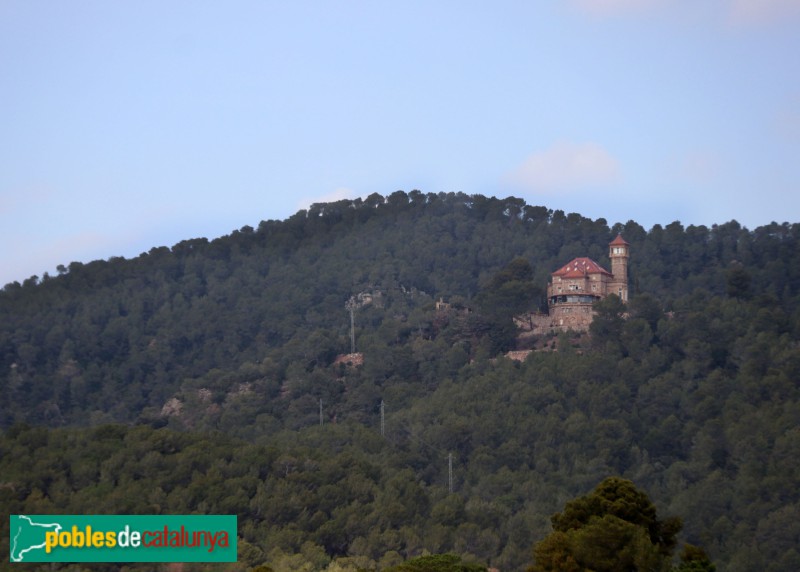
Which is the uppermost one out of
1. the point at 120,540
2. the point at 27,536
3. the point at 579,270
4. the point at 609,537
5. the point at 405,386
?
the point at 579,270

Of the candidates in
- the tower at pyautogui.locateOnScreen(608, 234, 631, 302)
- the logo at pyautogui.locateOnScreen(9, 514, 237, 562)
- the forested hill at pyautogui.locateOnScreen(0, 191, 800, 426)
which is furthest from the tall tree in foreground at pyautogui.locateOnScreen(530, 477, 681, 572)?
the forested hill at pyautogui.locateOnScreen(0, 191, 800, 426)

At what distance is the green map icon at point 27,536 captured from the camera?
39844 millimetres

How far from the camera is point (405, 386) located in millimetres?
75625

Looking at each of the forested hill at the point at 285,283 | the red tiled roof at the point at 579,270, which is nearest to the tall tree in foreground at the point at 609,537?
the red tiled roof at the point at 579,270

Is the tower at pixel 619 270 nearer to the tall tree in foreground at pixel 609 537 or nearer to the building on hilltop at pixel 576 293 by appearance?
the building on hilltop at pixel 576 293

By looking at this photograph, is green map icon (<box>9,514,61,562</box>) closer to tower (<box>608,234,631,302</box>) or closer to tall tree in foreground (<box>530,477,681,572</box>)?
tall tree in foreground (<box>530,477,681,572</box>)

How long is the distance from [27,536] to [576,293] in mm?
40269

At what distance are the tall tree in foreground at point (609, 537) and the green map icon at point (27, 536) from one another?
49.7 feet

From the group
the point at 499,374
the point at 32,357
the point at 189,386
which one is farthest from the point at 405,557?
the point at 32,357

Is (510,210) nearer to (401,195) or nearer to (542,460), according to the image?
(401,195)

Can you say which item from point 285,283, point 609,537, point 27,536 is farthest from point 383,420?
point 609,537

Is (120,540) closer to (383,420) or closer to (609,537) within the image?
(609,537)

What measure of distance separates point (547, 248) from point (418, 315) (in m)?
18.1

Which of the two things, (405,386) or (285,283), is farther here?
(285,283)
